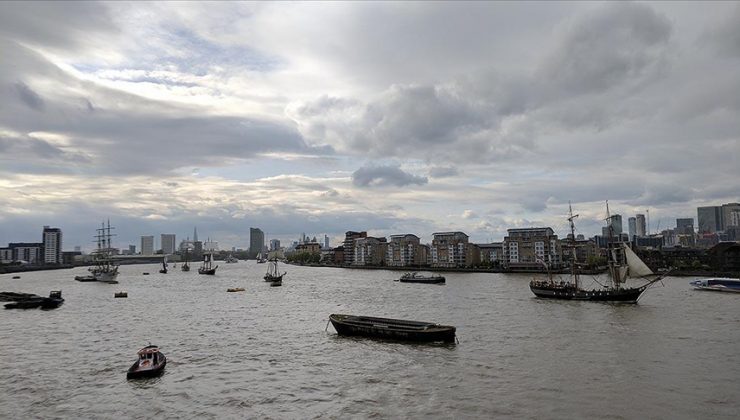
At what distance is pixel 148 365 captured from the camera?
114 ft

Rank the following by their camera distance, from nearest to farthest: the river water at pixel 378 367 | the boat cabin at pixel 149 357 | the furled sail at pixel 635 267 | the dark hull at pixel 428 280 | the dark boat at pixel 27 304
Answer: the river water at pixel 378 367
the boat cabin at pixel 149 357
the dark boat at pixel 27 304
the furled sail at pixel 635 267
the dark hull at pixel 428 280

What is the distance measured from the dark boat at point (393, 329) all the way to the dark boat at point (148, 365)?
719 inches

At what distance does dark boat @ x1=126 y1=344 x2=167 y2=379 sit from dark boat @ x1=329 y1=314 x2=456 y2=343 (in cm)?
1826

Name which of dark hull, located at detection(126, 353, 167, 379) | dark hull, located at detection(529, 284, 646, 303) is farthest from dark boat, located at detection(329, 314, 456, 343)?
dark hull, located at detection(529, 284, 646, 303)

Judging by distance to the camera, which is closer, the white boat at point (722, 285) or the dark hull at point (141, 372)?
the dark hull at point (141, 372)

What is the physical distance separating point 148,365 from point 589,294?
226 feet

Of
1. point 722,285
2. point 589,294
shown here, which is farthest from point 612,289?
point 722,285

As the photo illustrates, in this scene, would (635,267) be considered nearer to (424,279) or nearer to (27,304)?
(424,279)

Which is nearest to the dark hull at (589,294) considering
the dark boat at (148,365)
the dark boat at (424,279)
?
the dark boat at (424,279)

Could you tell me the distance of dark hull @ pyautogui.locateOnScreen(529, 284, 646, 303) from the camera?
254 ft

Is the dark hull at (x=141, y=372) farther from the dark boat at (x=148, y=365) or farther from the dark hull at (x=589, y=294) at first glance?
the dark hull at (x=589, y=294)

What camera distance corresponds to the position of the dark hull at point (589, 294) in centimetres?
7738

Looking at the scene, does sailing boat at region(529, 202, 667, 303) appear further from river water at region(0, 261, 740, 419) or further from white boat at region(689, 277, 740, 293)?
white boat at region(689, 277, 740, 293)

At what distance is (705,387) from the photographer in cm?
3052
